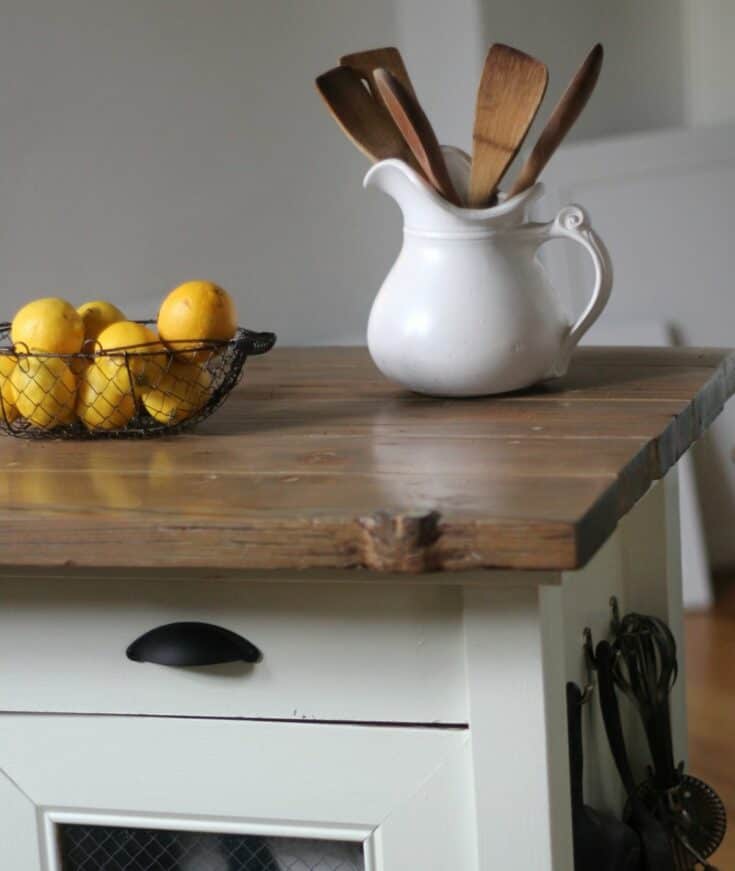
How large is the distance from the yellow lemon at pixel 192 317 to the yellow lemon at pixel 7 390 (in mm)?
133

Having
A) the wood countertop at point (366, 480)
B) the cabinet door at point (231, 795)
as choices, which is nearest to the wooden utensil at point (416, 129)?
the wood countertop at point (366, 480)

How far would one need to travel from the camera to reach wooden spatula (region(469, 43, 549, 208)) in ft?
4.32

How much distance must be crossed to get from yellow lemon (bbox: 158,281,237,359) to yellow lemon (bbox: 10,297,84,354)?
8 centimetres

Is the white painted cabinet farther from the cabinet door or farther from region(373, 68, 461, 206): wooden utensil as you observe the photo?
region(373, 68, 461, 206): wooden utensil

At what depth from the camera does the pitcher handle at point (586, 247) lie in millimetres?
1418

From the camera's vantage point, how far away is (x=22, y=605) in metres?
1.15

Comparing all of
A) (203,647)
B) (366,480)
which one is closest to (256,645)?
(203,647)

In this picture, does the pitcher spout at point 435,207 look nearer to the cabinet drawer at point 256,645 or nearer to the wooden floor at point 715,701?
the cabinet drawer at point 256,645

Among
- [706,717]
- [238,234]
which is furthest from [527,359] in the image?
[238,234]

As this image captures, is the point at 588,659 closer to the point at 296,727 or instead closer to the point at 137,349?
the point at 296,727

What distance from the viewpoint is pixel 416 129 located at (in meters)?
1.33

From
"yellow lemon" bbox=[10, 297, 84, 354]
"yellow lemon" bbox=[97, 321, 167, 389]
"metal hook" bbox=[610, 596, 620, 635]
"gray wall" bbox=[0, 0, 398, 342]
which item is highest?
"gray wall" bbox=[0, 0, 398, 342]

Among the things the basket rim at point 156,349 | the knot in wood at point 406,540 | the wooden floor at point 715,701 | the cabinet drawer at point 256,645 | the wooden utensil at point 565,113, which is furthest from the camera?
the wooden floor at point 715,701

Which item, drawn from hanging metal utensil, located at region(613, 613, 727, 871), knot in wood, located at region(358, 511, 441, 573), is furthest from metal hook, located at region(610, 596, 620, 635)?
knot in wood, located at region(358, 511, 441, 573)
